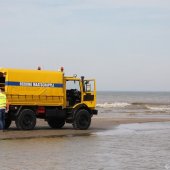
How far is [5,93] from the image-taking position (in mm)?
20688

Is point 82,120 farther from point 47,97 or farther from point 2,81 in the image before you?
point 2,81

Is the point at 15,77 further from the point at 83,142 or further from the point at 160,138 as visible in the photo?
the point at 160,138

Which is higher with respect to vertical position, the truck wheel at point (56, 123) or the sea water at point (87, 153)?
the truck wheel at point (56, 123)

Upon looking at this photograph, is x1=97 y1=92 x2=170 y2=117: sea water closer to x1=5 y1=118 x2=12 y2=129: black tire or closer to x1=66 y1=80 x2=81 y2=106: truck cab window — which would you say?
x1=66 y1=80 x2=81 y2=106: truck cab window

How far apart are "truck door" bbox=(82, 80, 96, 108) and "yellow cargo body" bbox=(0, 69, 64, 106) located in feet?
3.78

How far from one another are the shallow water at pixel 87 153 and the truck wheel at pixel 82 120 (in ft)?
11.1

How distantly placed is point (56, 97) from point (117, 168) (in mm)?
10595

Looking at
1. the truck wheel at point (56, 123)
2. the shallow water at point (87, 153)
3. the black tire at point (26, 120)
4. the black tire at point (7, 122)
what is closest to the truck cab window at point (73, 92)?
the truck wheel at point (56, 123)

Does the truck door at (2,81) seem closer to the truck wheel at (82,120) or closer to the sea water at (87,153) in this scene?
the truck wheel at (82,120)

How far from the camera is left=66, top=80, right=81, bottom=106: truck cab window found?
23.0 meters

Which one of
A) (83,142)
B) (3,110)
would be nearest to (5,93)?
(3,110)

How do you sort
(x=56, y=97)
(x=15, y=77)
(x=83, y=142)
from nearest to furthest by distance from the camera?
1. (x=83, y=142)
2. (x=15, y=77)
3. (x=56, y=97)

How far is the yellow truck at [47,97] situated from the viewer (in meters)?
21.1

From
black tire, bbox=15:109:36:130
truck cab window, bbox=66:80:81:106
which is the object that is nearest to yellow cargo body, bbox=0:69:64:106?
black tire, bbox=15:109:36:130
